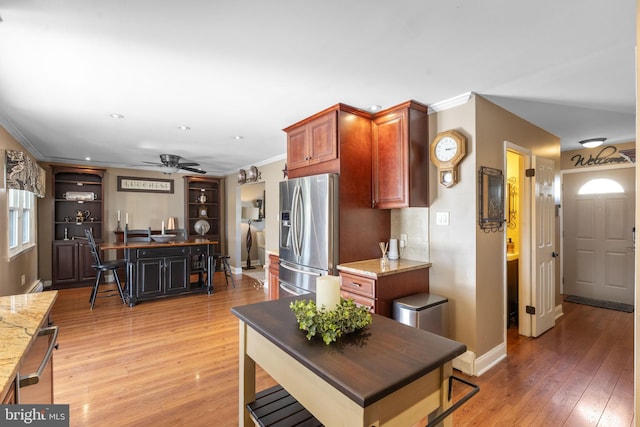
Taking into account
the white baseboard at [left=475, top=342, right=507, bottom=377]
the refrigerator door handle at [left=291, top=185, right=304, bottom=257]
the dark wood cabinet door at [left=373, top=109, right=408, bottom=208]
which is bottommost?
the white baseboard at [left=475, top=342, right=507, bottom=377]

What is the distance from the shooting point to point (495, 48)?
1913 millimetres

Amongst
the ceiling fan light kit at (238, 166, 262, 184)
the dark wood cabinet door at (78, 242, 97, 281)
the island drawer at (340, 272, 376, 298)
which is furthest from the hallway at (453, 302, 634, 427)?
the dark wood cabinet door at (78, 242, 97, 281)

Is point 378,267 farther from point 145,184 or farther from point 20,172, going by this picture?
point 145,184

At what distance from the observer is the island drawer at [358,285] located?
8.37ft

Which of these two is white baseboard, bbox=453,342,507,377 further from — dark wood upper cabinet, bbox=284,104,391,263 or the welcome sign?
the welcome sign

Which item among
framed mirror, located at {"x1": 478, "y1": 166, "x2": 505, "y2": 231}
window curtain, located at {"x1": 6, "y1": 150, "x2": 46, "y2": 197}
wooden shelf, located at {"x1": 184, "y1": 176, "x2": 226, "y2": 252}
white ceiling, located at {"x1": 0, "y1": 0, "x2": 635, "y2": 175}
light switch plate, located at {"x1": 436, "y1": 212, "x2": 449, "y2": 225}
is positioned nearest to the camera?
white ceiling, located at {"x1": 0, "y1": 0, "x2": 635, "y2": 175}

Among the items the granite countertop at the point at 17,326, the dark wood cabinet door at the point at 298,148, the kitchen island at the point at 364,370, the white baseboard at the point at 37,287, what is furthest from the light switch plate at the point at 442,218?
the white baseboard at the point at 37,287

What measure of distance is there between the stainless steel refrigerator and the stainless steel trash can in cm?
67

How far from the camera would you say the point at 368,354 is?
1107 mm

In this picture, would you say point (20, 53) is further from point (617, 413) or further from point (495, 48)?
point (617, 413)

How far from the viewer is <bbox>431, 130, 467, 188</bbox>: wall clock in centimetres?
266

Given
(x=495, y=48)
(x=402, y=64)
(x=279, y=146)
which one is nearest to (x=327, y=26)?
(x=402, y=64)

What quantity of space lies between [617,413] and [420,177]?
7.11 ft

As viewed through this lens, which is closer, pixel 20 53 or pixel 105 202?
pixel 20 53
